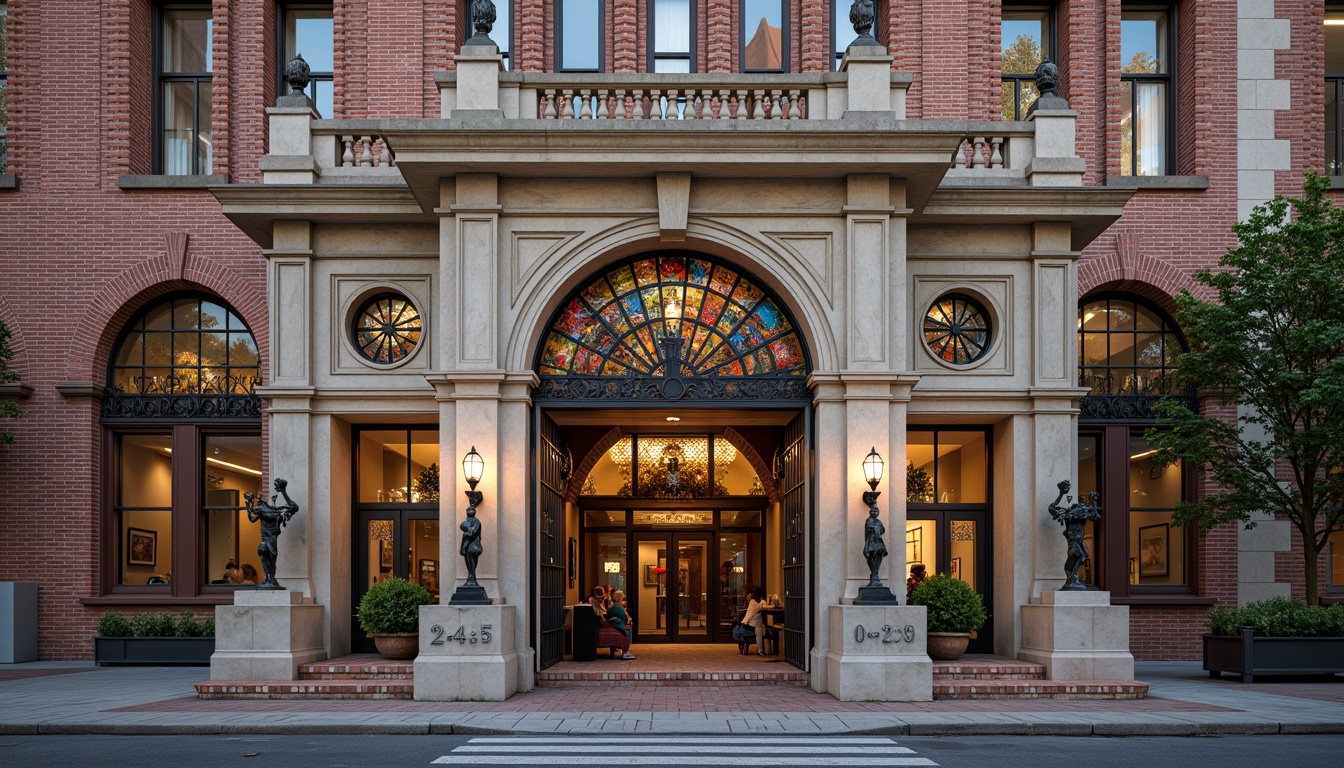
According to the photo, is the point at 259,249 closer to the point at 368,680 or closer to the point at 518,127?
the point at 518,127

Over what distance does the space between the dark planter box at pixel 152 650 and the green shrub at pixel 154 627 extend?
0.41 ft

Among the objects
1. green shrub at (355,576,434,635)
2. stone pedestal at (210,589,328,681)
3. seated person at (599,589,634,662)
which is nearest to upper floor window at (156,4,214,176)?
stone pedestal at (210,589,328,681)

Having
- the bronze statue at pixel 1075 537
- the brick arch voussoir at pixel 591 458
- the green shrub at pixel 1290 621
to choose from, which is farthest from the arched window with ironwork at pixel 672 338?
the green shrub at pixel 1290 621

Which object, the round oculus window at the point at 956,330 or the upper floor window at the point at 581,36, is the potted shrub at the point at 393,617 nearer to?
the round oculus window at the point at 956,330

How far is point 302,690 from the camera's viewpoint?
16.5 meters

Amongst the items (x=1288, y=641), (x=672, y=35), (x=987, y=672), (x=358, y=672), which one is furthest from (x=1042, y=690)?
(x=672, y=35)

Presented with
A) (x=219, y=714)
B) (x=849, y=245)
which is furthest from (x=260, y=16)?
(x=219, y=714)

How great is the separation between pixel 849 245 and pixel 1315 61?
1135cm

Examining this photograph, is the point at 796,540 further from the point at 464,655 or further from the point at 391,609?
the point at 391,609

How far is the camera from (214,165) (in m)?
22.6

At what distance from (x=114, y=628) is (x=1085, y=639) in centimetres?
1567

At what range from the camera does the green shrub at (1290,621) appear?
60.6ft

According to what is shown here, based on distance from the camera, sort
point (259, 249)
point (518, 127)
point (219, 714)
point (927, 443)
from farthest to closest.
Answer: point (259, 249)
point (927, 443)
point (518, 127)
point (219, 714)

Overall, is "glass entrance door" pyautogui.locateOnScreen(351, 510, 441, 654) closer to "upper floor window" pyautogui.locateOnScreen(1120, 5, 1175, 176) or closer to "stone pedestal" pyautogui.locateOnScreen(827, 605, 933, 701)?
"stone pedestal" pyautogui.locateOnScreen(827, 605, 933, 701)
